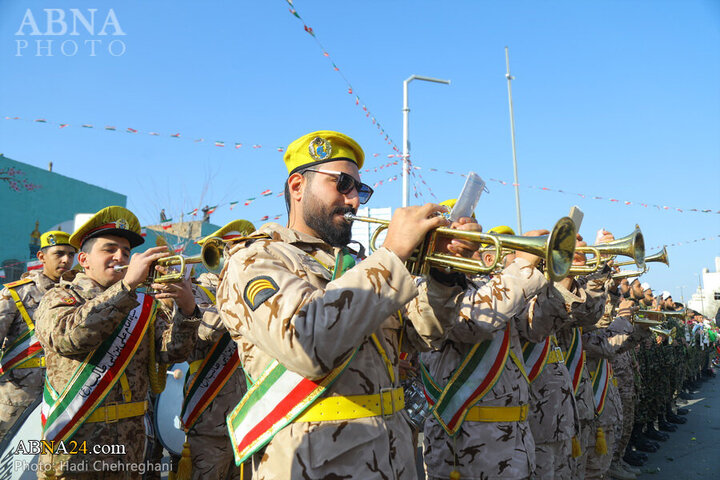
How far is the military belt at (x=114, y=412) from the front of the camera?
3512mm

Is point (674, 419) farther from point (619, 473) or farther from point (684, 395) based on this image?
point (619, 473)

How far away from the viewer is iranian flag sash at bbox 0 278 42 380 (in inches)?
219

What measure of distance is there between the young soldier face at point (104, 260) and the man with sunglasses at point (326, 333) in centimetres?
190

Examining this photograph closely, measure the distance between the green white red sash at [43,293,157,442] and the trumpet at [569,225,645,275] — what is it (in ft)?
10.3

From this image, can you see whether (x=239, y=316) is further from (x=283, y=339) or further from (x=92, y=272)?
(x=92, y=272)

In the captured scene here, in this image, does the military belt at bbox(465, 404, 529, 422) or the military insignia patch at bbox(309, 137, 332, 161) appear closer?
the military insignia patch at bbox(309, 137, 332, 161)

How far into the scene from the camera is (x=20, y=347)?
18.3 ft

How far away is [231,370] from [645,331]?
628 centimetres

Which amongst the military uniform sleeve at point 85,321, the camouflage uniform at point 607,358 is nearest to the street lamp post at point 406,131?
the camouflage uniform at point 607,358

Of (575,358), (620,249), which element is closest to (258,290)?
(620,249)

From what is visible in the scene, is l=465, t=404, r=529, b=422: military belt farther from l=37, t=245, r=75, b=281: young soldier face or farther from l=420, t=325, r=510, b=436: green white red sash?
l=37, t=245, r=75, b=281: young soldier face

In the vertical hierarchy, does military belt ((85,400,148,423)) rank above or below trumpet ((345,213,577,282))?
below

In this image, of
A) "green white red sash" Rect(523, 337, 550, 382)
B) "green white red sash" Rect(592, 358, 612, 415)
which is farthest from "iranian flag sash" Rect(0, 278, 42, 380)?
"green white red sash" Rect(592, 358, 612, 415)

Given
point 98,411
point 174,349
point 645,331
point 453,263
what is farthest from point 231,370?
point 645,331
